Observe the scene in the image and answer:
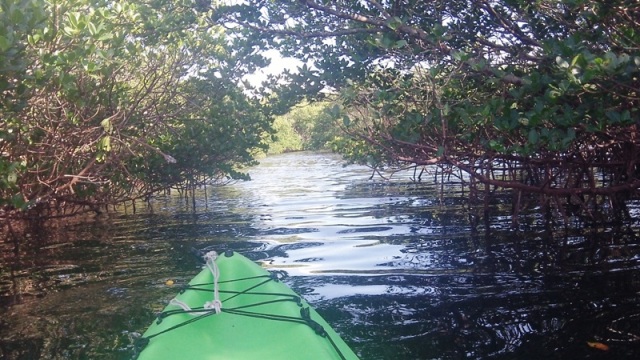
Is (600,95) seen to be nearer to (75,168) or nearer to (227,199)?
(75,168)

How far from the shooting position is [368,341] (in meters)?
4.50

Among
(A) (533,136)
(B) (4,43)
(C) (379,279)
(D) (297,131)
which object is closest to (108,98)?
(C) (379,279)

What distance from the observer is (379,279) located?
633 cm

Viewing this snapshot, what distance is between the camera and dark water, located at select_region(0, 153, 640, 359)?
4488 millimetres

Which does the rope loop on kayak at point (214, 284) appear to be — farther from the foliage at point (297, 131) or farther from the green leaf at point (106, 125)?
the foliage at point (297, 131)

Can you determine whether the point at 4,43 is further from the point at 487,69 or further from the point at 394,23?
the point at 487,69

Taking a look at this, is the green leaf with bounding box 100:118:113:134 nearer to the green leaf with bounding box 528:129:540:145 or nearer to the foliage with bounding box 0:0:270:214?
the foliage with bounding box 0:0:270:214

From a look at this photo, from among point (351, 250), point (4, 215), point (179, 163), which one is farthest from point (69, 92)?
point (179, 163)

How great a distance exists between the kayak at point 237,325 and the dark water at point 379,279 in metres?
0.83

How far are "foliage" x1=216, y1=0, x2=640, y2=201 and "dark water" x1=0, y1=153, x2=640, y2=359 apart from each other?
1.05 meters

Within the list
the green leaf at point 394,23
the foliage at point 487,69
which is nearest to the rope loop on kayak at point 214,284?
the foliage at point 487,69

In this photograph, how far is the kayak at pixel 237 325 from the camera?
10.4ft

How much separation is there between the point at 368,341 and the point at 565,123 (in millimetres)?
2067

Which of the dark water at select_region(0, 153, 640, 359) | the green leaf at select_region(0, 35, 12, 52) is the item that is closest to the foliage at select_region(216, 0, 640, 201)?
the dark water at select_region(0, 153, 640, 359)
